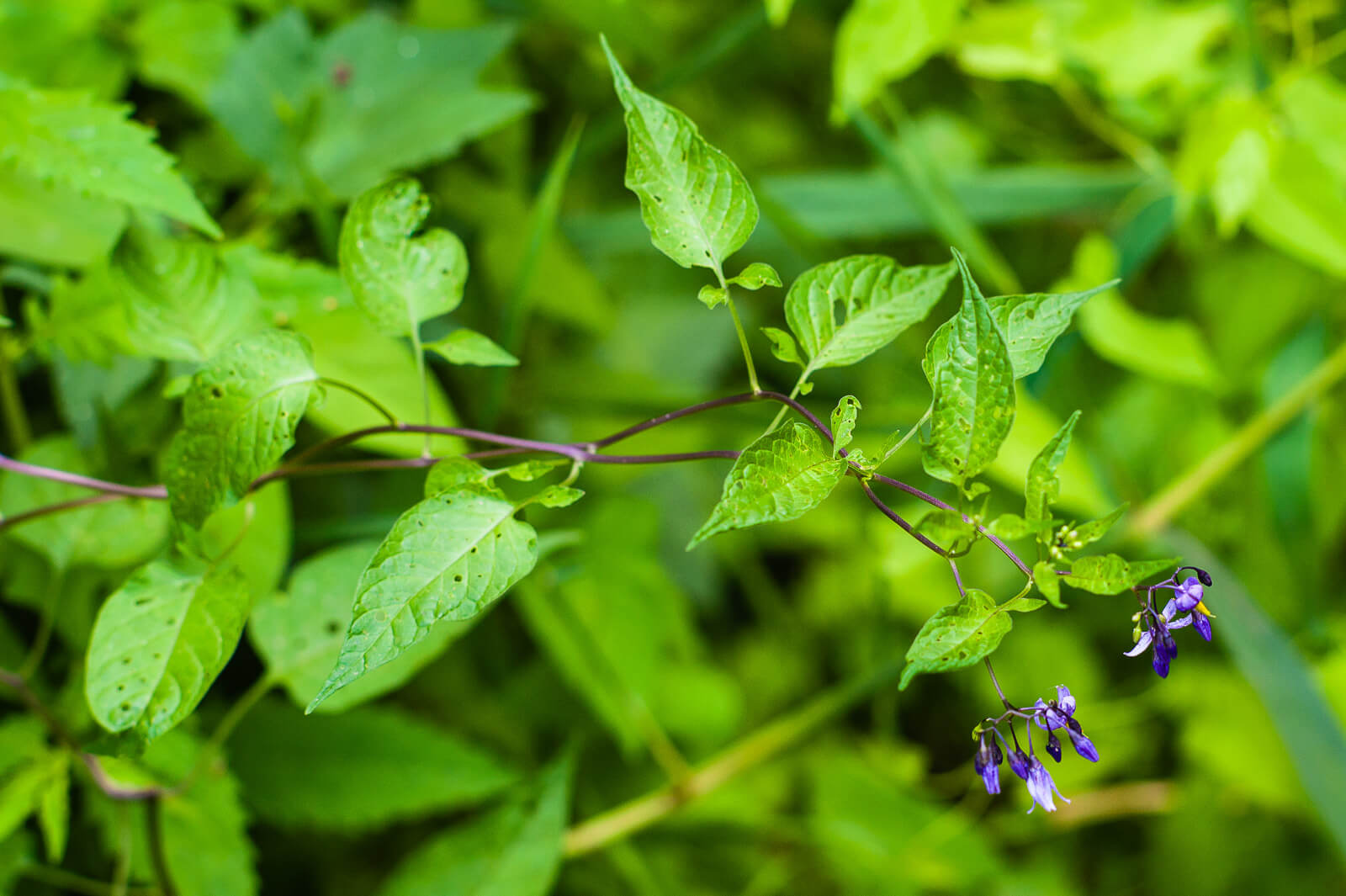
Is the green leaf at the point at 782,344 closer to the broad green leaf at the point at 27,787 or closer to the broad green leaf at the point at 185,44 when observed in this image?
the broad green leaf at the point at 27,787

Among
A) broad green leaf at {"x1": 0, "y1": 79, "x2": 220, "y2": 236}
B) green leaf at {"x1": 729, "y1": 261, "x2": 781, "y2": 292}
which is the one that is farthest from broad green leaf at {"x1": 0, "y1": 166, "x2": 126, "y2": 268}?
green leaf at {"x1": 729, "y1": 261, "x2": 781, "y2": 292}

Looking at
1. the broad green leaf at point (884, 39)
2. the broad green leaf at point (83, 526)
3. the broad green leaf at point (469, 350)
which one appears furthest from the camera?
the broad green leaf at point (884, 39)

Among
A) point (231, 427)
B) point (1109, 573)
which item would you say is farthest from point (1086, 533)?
point (231, 427)

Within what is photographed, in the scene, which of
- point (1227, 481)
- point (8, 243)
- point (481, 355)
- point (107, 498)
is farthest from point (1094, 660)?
point (8, 243)

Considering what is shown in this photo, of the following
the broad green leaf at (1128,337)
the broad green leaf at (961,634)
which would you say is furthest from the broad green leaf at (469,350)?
the broad green leaf at (1128,337)

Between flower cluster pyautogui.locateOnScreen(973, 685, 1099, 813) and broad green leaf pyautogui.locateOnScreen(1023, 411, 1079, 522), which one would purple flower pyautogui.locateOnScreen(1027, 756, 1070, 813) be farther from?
broad green leaf pyautogui.locateOnScreen(1023, 411, 1079, 522)

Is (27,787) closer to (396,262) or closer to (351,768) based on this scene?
(351,768)
